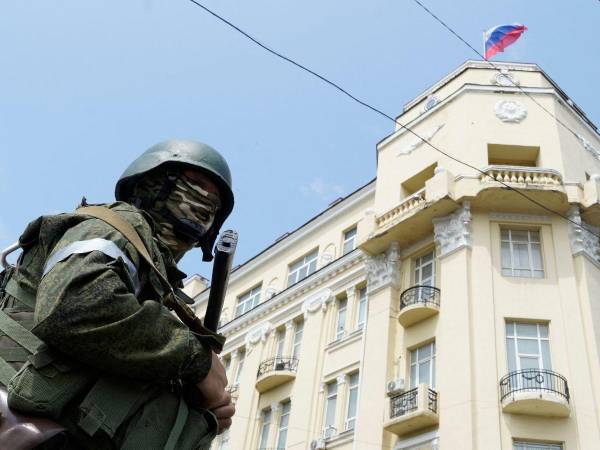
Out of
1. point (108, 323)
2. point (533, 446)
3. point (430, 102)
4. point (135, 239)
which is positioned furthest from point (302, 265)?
point (108, 323)

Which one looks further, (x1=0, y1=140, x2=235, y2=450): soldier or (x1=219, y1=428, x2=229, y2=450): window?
(x1=219, y1=428, x2=229, y2=450): window

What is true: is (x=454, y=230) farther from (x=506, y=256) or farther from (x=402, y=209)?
(x=402, y=209)

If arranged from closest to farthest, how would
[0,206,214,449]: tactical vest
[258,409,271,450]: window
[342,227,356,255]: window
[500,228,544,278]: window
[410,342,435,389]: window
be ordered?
[0,206,214,449]: tactical vest → [410,342,435,389]: window → [500,228,544,278]: window → [258,409,271,450]: window → [342,227,356,255]: window

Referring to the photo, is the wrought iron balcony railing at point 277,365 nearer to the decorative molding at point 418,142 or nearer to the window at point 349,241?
the window at point 349,241

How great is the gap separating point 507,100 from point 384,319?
8.08 metres

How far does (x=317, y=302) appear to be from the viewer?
22641 mm

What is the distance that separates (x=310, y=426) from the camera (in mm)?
19375

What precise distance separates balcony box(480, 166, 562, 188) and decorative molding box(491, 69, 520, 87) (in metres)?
4.41

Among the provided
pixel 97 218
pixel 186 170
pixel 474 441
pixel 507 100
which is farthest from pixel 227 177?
pixel 507 100

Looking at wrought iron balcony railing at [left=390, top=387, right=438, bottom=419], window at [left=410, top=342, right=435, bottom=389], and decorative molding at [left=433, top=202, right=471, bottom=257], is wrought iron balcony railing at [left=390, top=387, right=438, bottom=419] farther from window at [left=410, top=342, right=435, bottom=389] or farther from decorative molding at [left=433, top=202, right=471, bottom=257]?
decorative molding at [left=433, top=202, right=471, bottom=257]

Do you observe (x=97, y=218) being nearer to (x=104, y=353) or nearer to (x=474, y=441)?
(x=104, y=353)

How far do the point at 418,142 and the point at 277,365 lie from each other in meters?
8.68

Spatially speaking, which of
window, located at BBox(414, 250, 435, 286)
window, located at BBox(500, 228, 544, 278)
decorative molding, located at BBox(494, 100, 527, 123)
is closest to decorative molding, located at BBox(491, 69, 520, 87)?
decorative molding, located at BBox(494, 100, 527, 123)

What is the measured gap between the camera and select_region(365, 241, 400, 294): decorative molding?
62.4 ft
